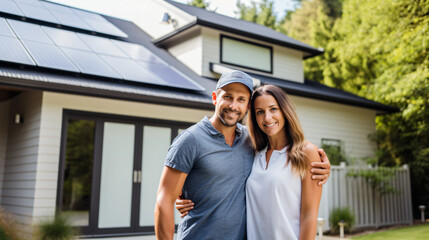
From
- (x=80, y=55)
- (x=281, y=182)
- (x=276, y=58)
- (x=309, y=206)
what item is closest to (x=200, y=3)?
(x=276, y=58)

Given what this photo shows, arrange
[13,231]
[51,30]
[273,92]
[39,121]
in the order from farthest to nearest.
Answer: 1. [51,30]
2. [39,121]
3. [13,231]
4. [273,92]

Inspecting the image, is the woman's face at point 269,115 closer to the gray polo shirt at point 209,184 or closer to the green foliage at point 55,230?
the gray polo shirt at point 209,184

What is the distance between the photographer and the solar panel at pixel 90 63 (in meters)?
7.76

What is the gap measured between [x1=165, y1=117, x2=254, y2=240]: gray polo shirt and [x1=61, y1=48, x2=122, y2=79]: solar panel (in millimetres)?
5645

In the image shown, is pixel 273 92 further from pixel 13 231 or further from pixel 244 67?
pixel 244 67

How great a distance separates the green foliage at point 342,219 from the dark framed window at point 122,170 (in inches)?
178

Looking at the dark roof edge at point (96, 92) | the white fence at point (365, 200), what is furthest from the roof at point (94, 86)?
the white fence at point (365, 200)

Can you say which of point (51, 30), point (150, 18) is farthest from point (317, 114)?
point (51, 30)

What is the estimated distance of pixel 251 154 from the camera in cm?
287

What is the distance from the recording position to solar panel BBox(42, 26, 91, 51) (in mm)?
8883

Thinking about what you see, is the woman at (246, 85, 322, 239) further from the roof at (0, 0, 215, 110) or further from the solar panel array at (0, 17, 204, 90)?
the solar panel array at (0, 17, 204, 90)

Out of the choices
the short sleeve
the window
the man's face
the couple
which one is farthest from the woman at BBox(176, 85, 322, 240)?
the window

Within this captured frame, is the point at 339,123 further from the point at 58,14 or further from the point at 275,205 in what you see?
the point at 275,205

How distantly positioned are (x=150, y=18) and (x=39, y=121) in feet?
24.2
